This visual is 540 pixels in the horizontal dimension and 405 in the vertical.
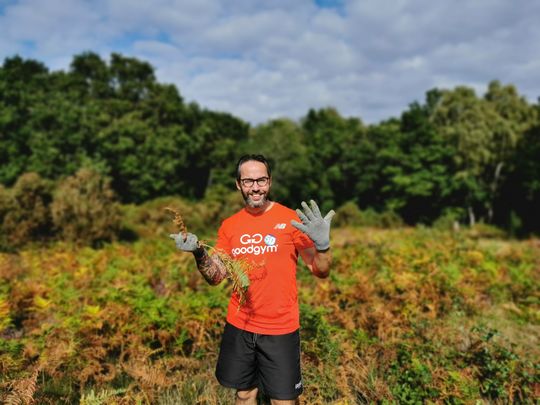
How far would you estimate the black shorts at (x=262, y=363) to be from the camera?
116 inches

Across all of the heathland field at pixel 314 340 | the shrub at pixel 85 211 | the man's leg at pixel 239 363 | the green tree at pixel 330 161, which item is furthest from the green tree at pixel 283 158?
the man's leg at pixel 239 363

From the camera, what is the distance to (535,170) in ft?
101

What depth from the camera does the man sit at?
294 cm

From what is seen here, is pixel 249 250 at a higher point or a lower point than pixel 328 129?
lower

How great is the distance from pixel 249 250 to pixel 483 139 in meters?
36.8

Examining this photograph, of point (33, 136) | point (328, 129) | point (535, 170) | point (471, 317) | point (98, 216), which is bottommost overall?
point (471, 317)

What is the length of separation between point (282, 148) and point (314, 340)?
3172 centimetres

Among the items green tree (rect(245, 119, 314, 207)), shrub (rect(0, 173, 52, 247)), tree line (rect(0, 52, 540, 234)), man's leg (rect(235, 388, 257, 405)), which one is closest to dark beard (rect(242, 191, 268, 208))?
man's leg (rect(235, 388, 257, 405))

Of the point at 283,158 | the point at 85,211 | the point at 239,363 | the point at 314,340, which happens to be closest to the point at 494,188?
the point at 283,158

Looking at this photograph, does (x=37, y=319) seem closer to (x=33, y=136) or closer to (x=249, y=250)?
(x=249, y=250)

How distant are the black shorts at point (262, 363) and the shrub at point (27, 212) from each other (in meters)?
13.6

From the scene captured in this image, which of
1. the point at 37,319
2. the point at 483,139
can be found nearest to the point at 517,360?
the point at 37,319

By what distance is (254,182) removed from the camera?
Result: 10.2 feet

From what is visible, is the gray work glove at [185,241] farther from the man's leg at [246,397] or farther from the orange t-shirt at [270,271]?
the man's leg at [246,397]
